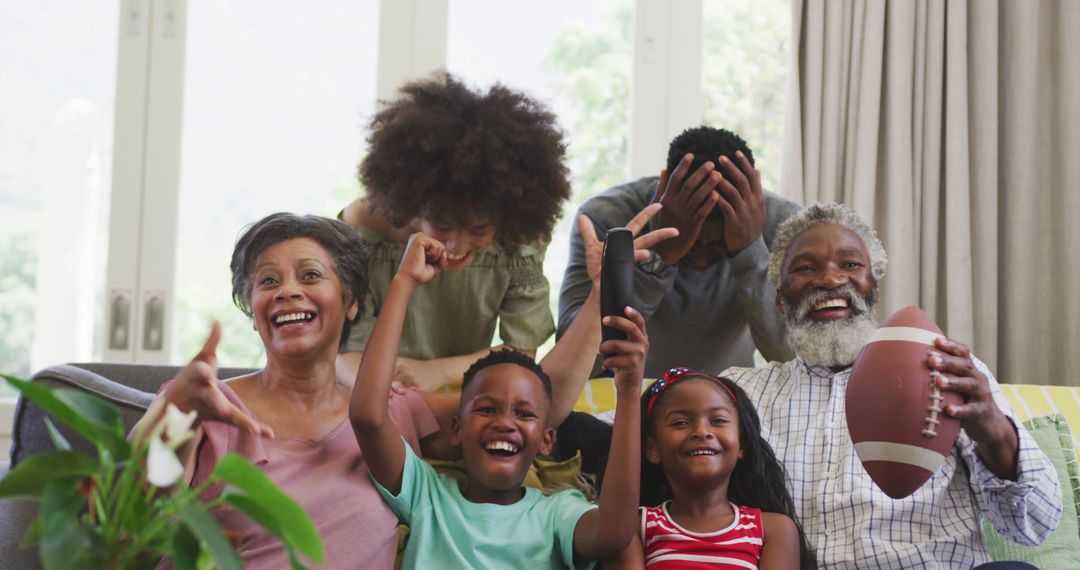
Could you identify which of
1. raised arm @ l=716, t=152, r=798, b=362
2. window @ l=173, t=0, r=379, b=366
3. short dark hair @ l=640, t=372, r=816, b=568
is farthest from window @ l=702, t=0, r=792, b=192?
short dark hair @ l=640, t=372, r=816, b=568

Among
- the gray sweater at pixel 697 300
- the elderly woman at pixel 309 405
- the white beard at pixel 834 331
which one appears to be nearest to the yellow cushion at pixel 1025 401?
the gray sweater at pixel 697 300

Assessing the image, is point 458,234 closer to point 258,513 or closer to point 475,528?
point 475,528

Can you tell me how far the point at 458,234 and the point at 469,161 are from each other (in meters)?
0.16

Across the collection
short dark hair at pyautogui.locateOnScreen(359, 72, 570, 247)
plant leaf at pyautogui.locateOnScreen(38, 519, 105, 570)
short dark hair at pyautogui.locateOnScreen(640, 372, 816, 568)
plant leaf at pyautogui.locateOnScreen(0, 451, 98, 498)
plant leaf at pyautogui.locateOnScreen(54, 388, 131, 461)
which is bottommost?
short dark hair at pyautogui.locateOnScreen(640, 372, 816, 568)

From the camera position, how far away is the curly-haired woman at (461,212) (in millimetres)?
2410

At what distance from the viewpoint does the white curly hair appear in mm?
2471

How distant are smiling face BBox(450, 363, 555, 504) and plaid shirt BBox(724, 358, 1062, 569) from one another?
0.57 m

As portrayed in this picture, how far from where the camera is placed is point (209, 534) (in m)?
0.93

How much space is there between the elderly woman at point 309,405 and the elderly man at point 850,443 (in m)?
0.41

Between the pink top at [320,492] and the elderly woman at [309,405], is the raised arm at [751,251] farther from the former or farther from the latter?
the pink top at [320,492]

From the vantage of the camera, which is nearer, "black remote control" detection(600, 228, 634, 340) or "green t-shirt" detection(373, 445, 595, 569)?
"black remote control" detection(600, 228, 634, 340)

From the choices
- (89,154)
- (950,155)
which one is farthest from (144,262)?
(950,155)

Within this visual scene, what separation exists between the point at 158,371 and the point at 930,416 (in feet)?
5.72

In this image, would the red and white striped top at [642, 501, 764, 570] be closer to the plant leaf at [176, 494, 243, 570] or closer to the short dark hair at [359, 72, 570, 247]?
the short dark hair at [359, 72, 570, 247]
